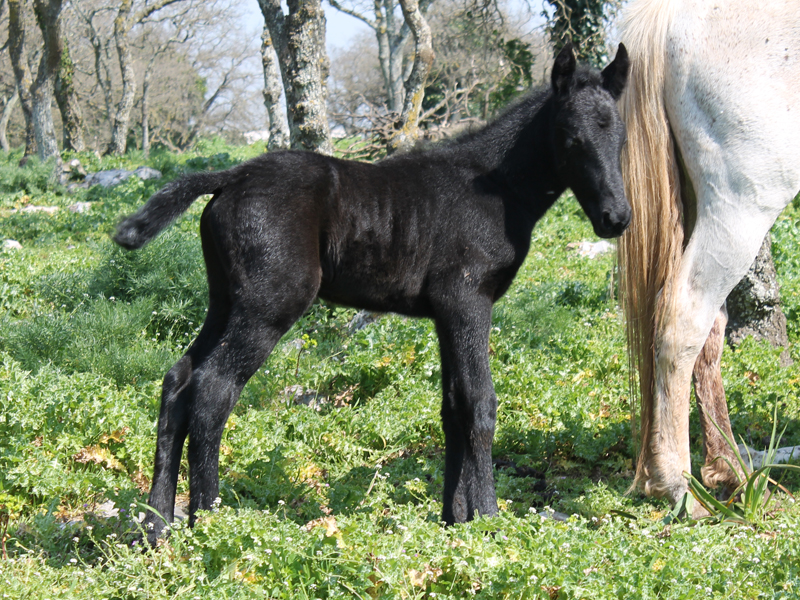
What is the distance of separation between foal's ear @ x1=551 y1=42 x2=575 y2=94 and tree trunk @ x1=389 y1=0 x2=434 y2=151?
19.9 ft

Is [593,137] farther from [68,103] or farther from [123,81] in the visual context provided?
[123,81]

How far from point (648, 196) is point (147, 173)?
12.8 meters

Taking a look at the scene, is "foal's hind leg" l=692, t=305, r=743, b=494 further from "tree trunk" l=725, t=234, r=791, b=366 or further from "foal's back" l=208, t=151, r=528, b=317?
"tree trunk" l=725, t=234, r=791, b=366

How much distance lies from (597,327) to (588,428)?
1821 millimetres

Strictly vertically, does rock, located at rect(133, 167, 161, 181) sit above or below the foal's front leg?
above

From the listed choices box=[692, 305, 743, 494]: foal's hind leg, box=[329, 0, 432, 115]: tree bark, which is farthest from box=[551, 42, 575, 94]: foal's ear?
box=[329, 0, 432, 115]: tree bark

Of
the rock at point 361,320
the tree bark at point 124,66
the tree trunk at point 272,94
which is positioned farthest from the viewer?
the tree bark at point 124,66

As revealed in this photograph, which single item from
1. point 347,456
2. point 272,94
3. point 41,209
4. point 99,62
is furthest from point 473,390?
point 99,62

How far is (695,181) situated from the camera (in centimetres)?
336

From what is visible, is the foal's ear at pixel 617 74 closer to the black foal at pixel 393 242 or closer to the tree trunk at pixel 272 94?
the black foal at pixel 393 242

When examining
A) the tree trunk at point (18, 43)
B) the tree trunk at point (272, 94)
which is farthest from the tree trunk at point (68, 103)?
the tree trunk at point (272, 94)

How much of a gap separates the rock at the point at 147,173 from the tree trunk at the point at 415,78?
222 inches

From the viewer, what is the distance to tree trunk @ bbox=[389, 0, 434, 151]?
9.41 meters

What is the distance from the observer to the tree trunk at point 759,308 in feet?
17.0
